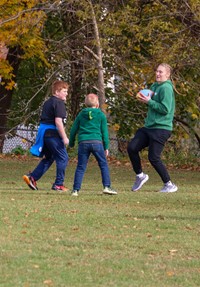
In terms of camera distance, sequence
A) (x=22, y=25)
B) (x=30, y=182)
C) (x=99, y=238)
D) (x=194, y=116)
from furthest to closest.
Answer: (x=194, y=116) → (x=22, y=25) → (x=30, y=182) → (x=99, y=238)

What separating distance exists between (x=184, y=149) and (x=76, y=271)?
17.7m

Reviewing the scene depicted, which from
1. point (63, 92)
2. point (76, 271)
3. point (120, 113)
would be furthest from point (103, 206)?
point (120, 113)

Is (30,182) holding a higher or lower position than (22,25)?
lower

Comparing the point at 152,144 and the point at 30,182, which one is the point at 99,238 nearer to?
the point at 152,144

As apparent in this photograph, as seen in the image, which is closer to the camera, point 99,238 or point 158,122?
point 99,238

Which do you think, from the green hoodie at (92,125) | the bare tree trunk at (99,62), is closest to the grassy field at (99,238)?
the green hoodie at (92,125)

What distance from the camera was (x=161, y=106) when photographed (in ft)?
47.3

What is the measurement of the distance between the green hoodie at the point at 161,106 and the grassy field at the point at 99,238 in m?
1.03

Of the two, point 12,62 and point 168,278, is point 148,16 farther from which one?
point 168,278

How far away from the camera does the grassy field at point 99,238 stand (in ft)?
24.5

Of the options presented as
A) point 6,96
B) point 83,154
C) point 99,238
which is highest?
point 6,96

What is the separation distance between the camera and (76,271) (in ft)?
25.1

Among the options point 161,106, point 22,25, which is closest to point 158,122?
point 161,106

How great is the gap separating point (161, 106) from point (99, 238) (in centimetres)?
525
